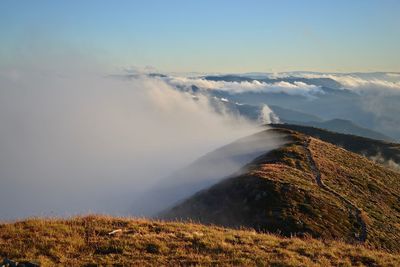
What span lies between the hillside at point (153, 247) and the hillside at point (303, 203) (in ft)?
42.2

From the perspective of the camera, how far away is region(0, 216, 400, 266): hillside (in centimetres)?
2041

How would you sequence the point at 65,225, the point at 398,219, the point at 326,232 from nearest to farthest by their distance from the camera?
the point at 65,225
the point at 326,232
the point at 398,219

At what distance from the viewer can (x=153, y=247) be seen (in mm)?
22328

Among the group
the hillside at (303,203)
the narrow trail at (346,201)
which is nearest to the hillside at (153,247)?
the hillside at (303,203)

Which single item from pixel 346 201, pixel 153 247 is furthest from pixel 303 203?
pixel 153 247

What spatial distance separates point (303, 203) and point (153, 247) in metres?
30.3

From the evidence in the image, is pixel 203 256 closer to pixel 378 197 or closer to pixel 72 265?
pixel 72 265

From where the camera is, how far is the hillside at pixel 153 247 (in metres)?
20.4

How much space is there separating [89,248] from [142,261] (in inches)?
133

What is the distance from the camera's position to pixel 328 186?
209ft

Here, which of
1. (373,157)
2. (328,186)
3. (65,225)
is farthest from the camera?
(373,157)

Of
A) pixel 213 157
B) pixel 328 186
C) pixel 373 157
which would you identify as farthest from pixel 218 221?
pixel 373 157

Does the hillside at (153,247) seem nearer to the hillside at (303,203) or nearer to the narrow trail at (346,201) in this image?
the hillside at (303,203)

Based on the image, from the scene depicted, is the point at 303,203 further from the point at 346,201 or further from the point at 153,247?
the point at 153,247
